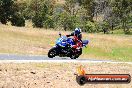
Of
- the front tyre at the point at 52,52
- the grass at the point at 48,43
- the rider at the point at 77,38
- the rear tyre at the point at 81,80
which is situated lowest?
the grass at the point at 48,43

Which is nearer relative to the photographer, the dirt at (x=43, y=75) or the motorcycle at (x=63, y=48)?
the dirt at (x=43, y=75)

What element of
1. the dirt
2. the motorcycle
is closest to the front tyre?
the motorcycle

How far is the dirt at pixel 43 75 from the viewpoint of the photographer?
19.9m

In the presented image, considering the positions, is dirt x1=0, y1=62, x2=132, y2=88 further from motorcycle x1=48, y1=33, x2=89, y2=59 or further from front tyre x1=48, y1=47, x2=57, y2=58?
front tyre x1=48, y1=47, x2=57, y2=58

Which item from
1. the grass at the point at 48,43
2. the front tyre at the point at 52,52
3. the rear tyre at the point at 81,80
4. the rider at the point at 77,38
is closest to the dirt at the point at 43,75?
the rear tyre at the point at 81,80

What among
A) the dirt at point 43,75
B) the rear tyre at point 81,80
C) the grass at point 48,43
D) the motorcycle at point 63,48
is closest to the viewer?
the rear tyre at point 81,80

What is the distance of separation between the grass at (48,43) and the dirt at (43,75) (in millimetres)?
20765

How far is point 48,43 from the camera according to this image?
5481 centimetres

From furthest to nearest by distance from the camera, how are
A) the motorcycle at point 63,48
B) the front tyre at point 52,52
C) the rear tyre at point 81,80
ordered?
the front tyre at point 52,52, the motorcycle at point 63,48, the rear tyre at point 81,80

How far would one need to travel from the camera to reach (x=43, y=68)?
22156mm

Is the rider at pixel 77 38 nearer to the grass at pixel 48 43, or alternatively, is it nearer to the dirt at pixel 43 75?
the dirt at pixel 43 75

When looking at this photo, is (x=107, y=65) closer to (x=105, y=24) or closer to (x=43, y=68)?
(x=43, y=68)

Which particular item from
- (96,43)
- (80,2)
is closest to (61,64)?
(96,43)

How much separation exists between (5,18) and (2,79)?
7272 cm
